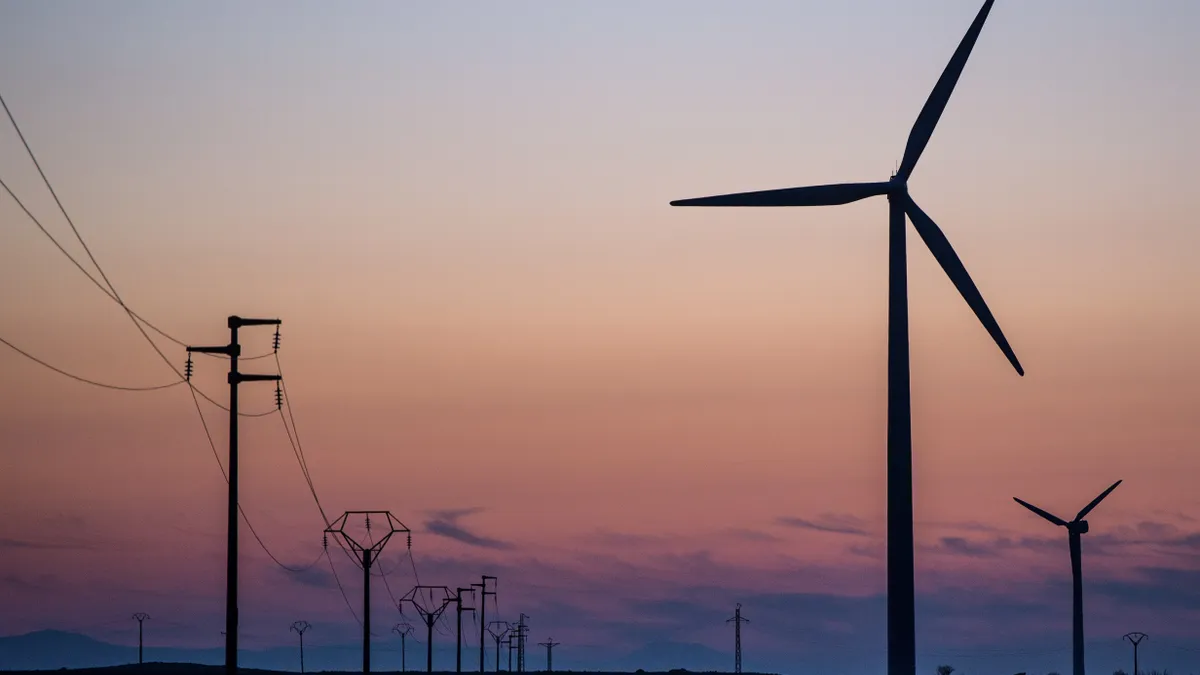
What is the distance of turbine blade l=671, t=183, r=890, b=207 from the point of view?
77.9 metres

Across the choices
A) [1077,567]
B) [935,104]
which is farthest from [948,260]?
[1077,567]

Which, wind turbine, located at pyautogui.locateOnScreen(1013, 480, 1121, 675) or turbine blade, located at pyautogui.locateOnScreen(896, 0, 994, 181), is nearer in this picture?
turbine blade, located at pyautogui.locateOnScreen(896, 0, 994, 181)

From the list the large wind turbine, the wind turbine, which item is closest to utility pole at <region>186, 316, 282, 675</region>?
the large wind turbine

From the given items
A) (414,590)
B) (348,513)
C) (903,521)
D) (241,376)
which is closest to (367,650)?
(348,513)

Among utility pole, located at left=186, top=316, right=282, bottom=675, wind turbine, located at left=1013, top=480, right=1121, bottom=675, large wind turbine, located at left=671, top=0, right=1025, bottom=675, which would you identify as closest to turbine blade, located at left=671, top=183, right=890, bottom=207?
large wind turbine, located at left=671, top=0, right=1025, bottom=675

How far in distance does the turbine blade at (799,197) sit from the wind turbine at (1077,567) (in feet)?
216

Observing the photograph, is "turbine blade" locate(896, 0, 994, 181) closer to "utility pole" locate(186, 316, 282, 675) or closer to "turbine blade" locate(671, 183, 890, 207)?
"turbine blade" locate(671, 183, 890, 207)

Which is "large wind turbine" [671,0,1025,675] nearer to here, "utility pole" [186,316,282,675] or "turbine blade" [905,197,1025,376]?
"turbine blade" [905,197,1025,376]

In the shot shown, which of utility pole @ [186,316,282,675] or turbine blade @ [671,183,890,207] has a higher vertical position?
turbine blade @ [671,183,890,207]

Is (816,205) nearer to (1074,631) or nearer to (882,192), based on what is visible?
(882,192)

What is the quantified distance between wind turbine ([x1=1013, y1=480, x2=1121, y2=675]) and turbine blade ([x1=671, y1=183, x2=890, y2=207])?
65692 millimetres

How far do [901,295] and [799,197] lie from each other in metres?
9.05

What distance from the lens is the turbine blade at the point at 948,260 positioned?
3036 inches

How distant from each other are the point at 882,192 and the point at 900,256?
551 cm
